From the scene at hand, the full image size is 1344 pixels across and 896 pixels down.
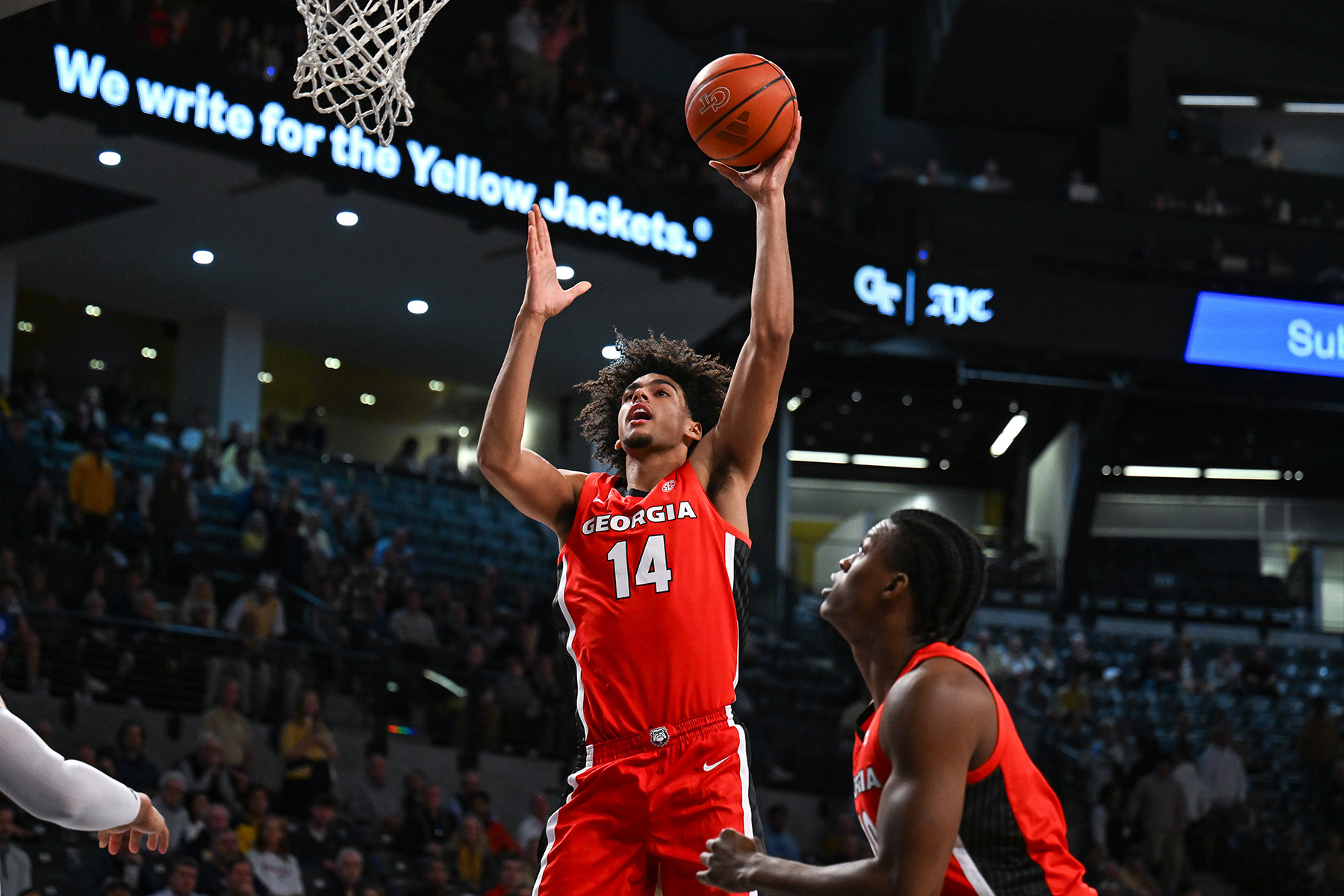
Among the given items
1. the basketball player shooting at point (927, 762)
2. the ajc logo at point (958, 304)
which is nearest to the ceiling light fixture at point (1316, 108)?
the ajc logo at point (958, 304)

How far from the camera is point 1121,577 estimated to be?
973 inches

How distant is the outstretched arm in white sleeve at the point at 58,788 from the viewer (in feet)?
11.7

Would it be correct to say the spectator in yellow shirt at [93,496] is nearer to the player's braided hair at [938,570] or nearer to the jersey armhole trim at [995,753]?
the player's braided hair at [938,570]

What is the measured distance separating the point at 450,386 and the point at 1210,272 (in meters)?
11.4

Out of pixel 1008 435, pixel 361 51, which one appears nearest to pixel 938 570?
pixel 361 51

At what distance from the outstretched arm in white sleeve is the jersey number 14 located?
4.77ft

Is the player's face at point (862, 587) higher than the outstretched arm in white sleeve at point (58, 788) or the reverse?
higher

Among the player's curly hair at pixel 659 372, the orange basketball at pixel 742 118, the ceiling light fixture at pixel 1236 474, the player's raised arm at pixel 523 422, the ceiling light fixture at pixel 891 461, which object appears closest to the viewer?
the player's raised arm at pixel 523 422

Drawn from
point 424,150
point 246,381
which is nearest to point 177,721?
point 424,150

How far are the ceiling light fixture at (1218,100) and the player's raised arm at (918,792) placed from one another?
27.7 m

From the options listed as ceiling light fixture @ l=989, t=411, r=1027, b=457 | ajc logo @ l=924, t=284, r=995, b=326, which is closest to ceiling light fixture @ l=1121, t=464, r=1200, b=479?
ceiling light fixture @ l=989, t=411, r=1027, b=457

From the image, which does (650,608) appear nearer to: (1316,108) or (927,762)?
(927,762)

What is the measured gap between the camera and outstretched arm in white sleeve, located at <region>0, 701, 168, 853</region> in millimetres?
3564

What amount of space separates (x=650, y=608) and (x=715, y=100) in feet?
5.57
